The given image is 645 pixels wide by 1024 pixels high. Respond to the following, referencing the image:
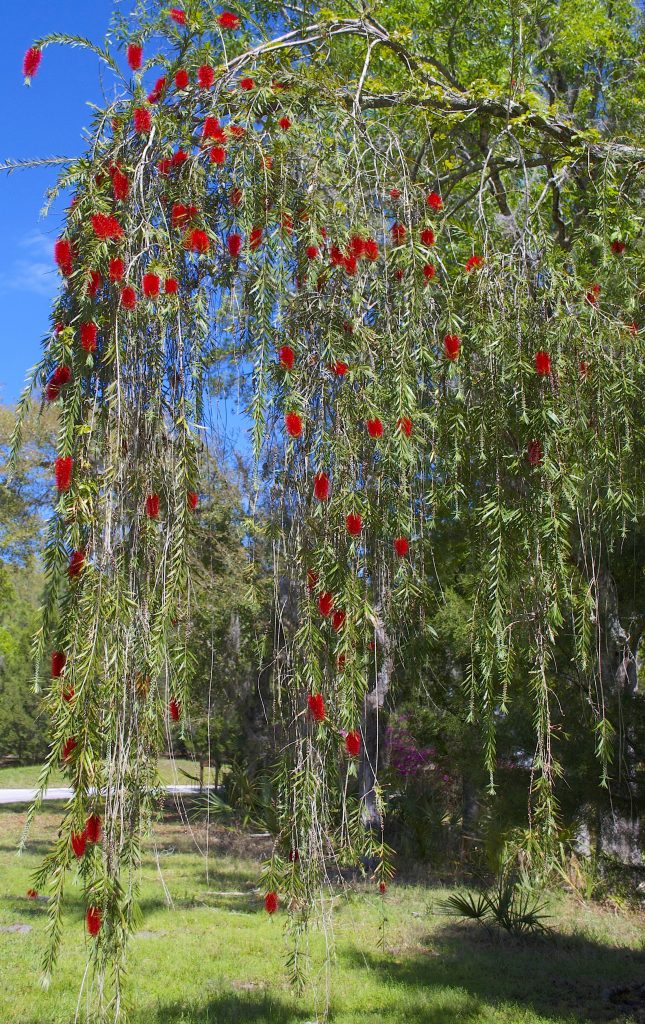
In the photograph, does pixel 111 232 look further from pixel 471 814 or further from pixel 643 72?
pixel 471 814

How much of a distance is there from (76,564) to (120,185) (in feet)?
2.93

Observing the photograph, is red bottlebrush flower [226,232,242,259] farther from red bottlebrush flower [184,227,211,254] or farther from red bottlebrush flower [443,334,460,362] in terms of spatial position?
red bottlebrush flower [443,334,460,362]

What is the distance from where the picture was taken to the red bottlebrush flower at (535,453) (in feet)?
7.77

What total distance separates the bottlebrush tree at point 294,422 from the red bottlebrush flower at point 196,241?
0.01 metres

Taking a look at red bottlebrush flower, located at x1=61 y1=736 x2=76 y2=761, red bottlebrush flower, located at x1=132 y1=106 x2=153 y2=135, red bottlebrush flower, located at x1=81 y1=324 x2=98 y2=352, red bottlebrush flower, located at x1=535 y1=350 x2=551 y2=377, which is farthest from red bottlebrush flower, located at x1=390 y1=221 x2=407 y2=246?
red bottlebrush flower, located at x1=61 y1=736 x2=76 y2=761

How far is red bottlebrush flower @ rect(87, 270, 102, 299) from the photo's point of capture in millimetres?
1830

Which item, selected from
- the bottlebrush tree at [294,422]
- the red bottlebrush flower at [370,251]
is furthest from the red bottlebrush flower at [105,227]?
the red bottlebrush flower at [370,251]

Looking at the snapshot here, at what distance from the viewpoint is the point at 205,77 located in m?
2.18

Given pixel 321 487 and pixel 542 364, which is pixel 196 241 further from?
pixel 542 364

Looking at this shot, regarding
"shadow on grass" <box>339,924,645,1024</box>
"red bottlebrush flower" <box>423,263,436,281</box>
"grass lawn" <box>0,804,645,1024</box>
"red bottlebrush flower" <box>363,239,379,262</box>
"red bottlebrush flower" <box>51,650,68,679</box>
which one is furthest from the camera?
"shadow on grass" <box>339,924,645,1024</box>

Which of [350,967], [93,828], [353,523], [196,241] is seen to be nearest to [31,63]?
[196,241]

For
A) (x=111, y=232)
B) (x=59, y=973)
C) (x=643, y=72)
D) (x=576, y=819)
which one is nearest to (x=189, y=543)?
(x=111, y=232)

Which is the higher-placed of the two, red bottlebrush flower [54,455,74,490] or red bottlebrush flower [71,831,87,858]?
red bottlebrush flower [54,455,74,490]

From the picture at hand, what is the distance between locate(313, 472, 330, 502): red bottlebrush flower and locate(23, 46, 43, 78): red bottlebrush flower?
1240 millimetres
